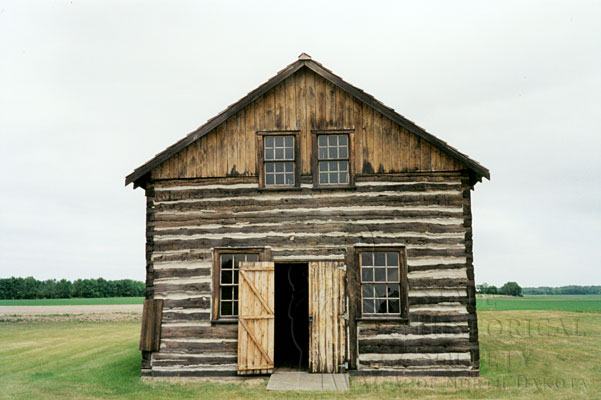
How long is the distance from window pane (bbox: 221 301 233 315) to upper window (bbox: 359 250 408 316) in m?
3.32

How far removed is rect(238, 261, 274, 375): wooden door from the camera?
38.9ft

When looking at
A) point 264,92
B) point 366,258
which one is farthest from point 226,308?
→ point 264,92

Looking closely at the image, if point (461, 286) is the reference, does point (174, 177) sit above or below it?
above

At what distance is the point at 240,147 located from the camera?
12711mm

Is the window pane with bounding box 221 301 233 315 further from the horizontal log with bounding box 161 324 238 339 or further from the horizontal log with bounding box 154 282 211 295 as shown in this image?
the horizontal log with bounding box 154 282 211 295

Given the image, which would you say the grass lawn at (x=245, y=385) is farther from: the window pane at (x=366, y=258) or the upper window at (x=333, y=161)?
the upper window at (x=333, y=161)

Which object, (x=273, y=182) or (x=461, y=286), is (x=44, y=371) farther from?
(x=461, y=286)

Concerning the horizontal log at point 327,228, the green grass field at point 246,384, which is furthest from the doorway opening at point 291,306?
the green grass field at point 246,384

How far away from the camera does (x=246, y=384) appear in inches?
451

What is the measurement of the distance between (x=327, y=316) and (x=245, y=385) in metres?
2.50

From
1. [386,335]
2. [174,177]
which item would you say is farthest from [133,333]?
[386,335]

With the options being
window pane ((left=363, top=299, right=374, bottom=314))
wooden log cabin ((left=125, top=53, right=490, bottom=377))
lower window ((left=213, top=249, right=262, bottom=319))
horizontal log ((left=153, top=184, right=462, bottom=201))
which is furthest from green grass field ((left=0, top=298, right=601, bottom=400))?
horizontal log ((left=153, top=184, right=462, bottom=201))

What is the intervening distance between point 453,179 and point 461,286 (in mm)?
2673

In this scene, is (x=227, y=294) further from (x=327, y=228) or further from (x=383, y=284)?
(x=383, y=284)
